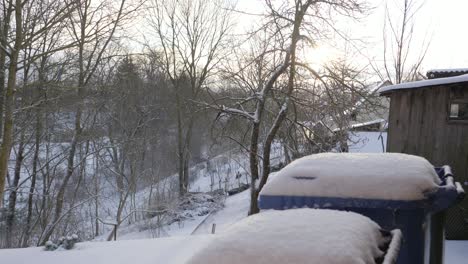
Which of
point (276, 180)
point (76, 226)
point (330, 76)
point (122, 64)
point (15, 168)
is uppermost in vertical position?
point (122, 64)

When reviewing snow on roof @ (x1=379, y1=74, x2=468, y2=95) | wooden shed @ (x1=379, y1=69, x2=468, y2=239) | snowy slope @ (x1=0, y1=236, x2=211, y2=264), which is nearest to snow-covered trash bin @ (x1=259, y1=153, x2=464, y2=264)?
snowy slope @ (x1=0, y1=236, x2=211, y2=264)

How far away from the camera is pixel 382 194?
8.15 ft

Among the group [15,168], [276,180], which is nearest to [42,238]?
[15,168]

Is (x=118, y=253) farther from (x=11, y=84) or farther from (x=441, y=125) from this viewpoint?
(x=441, y=125)

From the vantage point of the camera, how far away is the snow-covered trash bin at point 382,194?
2.47m

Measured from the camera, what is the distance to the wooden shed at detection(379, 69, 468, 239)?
8.16 meters

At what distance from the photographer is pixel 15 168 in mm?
16969

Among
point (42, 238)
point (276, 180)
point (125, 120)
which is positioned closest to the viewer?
point (276, 180)

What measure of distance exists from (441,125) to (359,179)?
6684 mm

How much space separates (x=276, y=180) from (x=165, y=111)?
2489 centimetres

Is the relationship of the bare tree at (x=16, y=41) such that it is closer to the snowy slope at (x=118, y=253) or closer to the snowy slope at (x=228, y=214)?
the snowy slope at (x=118, y=253)

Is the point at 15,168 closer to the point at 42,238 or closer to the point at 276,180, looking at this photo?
the point at 42,238

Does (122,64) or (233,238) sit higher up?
(122,64)

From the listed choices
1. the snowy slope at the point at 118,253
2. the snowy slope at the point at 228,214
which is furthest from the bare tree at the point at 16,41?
the snowy slope at the point at 228,214
